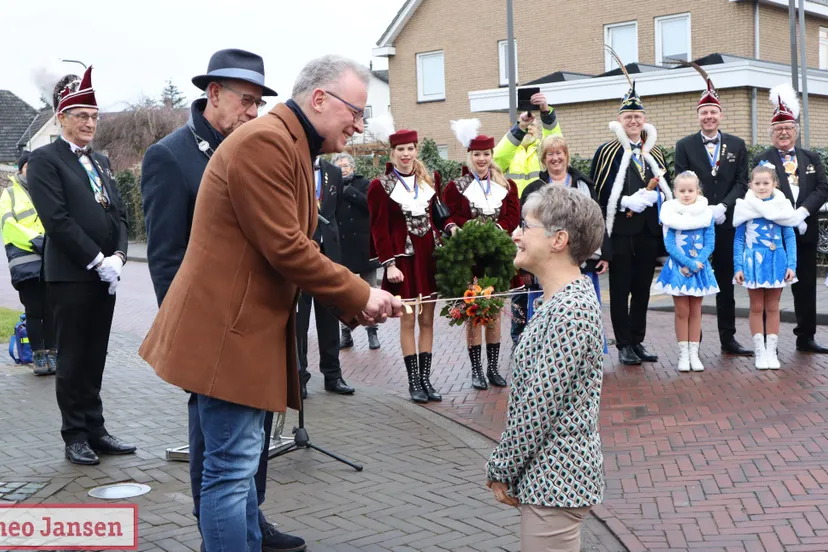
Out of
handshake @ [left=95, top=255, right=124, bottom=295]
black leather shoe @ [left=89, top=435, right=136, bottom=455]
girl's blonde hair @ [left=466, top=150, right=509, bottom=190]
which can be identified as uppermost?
girl's blonde hair @ [left=466, top=150, right=509, bottom=190]

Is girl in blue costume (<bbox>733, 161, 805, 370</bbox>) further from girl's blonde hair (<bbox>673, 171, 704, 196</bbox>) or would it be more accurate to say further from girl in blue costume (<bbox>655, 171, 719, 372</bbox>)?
girl's blonde hair (<bbox>673, 171, 704, 196</bbox>)

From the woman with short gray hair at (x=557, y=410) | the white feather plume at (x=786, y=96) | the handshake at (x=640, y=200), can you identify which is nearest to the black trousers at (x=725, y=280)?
the handshake at (x=640, y=200)

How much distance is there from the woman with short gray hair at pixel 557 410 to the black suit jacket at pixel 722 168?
603cm

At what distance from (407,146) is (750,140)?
49.4 ft

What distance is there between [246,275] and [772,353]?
20.5 feet

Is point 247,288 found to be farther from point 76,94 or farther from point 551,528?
point 76,94

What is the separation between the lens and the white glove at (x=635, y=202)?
8445 millimetres

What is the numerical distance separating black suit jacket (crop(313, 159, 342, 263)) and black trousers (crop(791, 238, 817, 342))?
436cm

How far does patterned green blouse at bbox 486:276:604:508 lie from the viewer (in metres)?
3.04

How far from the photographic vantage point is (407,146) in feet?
24.4

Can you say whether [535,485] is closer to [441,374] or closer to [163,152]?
[163,152]

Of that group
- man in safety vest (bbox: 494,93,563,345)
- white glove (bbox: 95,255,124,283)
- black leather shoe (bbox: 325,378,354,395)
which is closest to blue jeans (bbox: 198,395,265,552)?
white glove (bbox: 95,255,124,283)

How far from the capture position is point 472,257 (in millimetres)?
7219

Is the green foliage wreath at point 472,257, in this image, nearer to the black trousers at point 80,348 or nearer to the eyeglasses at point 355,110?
the black trousers at point 80,348
